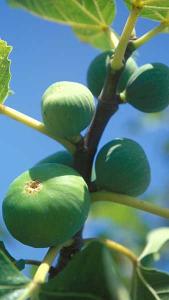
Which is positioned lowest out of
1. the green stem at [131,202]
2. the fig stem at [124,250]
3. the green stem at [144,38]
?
the fig stem at [124,250]

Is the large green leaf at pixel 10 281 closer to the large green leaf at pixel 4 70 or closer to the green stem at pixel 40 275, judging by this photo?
the green stem at pixel 40 275

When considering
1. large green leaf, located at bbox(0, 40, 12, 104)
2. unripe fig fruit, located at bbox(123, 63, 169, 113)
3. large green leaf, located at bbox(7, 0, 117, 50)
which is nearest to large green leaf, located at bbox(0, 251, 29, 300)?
large green leaf, located at bbox(0, 40, 12, 104)

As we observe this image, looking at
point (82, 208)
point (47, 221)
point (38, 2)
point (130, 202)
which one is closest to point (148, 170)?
point (130, 202)

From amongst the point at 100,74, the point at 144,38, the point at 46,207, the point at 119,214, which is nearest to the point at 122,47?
the point at 144,38

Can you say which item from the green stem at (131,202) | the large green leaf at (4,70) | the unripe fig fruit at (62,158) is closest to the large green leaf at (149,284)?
the green stem at (131,202)

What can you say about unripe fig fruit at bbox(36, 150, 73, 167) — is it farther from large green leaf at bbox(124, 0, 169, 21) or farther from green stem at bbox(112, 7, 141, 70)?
large green leaf at bbox(124, 0, 169, 21)

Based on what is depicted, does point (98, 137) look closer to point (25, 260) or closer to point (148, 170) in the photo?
point (148, 170)

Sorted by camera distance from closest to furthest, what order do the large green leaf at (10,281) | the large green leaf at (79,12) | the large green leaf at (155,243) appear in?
the large green leaf at (10,281) → the large green leaf at (155,243) → the large green leaf at (79,12)
